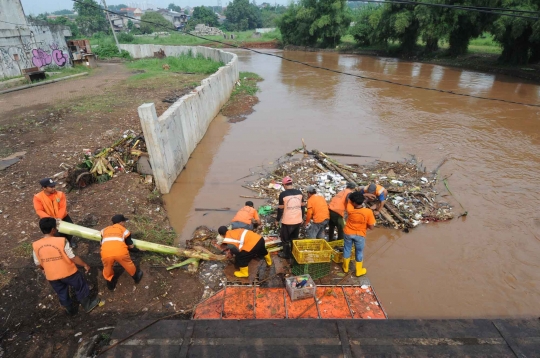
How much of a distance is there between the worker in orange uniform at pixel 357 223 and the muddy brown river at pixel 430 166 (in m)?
0.76

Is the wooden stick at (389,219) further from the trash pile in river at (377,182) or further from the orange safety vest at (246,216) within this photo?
the orange safety vest at (246,216)

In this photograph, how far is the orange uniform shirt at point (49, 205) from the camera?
4984mm

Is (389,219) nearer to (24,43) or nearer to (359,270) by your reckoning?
(359,270)

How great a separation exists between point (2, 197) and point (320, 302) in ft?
24.1

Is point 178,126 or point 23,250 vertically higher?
point 178,126

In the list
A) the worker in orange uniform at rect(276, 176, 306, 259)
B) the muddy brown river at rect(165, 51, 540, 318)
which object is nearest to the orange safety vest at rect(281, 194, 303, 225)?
the worker in orange uniform at rect(276, 176, 306, 259)

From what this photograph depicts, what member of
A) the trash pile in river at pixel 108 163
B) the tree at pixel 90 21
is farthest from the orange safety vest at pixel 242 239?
the tree at pixel 90 21

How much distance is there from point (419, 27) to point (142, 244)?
1271 inches

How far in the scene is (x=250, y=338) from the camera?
10.4ft

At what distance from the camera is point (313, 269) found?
4.68m

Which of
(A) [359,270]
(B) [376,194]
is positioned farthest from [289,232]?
(B) [376,194]

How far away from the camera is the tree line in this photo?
19797mm

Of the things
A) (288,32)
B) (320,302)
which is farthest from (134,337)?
(288,32)

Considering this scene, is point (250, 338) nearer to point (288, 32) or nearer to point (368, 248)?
point (368, 248)
